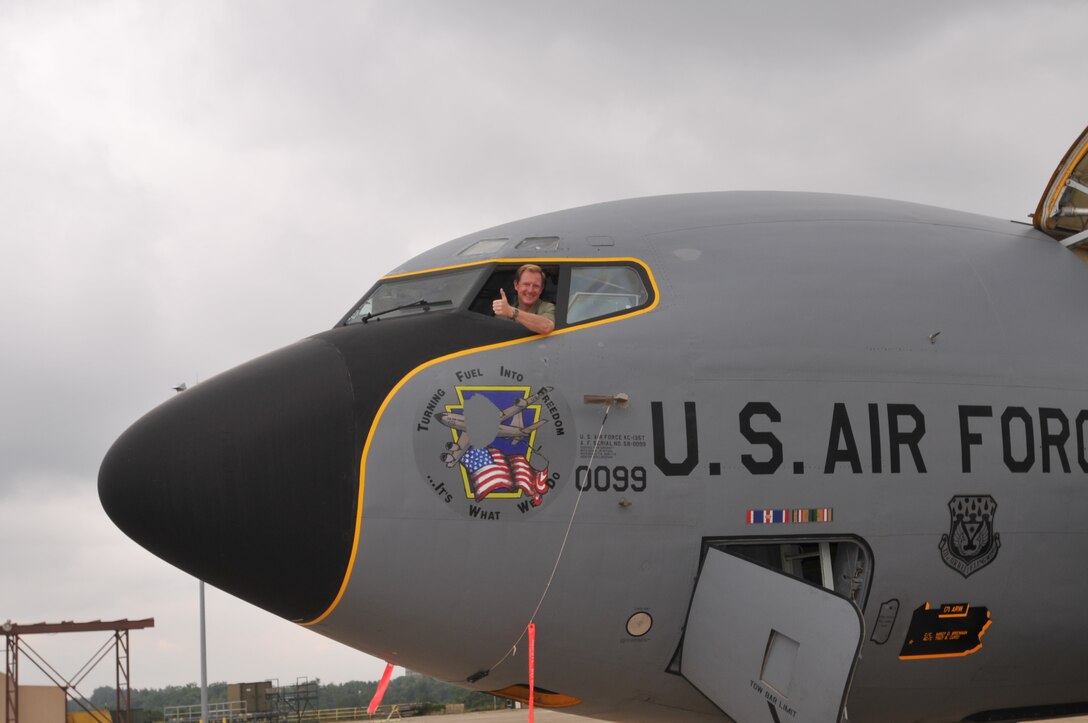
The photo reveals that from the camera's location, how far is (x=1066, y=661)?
33.3 feet

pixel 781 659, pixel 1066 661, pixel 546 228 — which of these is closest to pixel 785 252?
pixel 546 228

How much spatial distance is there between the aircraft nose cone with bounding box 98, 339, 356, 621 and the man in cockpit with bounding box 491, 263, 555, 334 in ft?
4.37

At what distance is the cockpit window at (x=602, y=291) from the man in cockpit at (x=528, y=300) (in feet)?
0.65

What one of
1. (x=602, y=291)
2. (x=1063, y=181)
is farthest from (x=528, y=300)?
(x=1063, y=181)

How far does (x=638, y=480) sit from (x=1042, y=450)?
3.49m

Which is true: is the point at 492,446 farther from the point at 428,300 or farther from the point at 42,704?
the point at 42,704

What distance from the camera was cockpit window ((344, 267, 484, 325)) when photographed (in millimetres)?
9500

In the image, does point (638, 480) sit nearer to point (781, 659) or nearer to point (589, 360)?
point (589, 360)

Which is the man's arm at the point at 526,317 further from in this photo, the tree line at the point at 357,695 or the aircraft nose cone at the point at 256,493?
the tree line at the point at 357,695

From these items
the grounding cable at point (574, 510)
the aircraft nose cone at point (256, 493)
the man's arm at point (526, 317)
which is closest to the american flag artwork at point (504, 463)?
the grounding cable at point (574, 510)

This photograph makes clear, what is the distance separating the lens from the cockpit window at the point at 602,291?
9328 mm

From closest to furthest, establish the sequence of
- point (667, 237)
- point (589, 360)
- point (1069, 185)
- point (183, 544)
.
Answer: point (183, 544) → point (589, 360) → point (667, 237) → point (1069, 185)

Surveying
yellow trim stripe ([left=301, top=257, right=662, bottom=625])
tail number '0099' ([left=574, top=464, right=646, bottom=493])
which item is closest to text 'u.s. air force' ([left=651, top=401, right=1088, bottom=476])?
tail number '0099' ([left=574, top=464, right=646, bottom=493])

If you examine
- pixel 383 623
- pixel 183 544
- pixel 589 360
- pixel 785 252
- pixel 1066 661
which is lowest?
pixel 1066 661
